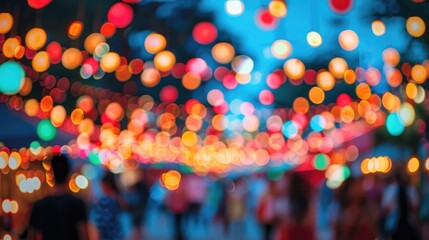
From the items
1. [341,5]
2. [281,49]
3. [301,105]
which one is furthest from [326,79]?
[301,105]

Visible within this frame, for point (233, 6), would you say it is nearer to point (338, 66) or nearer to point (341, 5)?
point (341, 5)

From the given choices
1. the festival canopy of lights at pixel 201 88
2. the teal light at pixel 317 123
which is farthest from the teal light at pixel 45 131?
the teal light at pixel 317 123

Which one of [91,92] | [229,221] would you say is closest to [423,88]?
[229,221]

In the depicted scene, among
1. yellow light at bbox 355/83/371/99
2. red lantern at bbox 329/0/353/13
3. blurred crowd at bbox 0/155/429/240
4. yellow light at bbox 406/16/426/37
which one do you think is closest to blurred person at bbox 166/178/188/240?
blurred crowd at bbox 0/155/429/240

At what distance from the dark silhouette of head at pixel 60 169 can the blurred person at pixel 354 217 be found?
4030mm

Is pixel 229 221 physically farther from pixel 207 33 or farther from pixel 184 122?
pixel 184 122

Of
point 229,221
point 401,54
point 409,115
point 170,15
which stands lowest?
point 229,221

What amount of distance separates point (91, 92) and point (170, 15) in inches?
259

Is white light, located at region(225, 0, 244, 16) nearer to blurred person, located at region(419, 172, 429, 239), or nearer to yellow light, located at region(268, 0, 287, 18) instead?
yellow light, located at region(268, 0, 287, 18)

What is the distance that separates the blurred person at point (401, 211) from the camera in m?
13.0

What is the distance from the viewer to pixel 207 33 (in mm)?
16844

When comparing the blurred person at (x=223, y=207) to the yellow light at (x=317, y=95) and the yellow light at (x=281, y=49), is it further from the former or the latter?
the yellow light at (x=317, y=95)

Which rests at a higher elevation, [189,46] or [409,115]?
[189,46]

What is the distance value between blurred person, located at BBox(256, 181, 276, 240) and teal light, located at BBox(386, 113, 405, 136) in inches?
181
